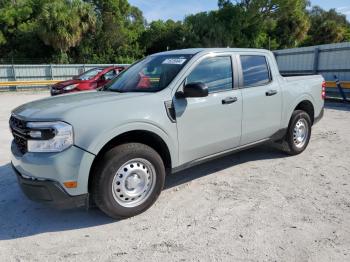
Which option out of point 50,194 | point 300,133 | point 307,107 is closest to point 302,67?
point 307,107

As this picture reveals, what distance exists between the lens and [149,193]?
12.1 ft

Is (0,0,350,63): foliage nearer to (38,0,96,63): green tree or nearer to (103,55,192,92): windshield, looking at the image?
(38,0,96,63): green tree

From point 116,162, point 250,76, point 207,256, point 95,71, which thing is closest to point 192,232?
point 207,256

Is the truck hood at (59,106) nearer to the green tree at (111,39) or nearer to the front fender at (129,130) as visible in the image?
the front fender at (129,130)

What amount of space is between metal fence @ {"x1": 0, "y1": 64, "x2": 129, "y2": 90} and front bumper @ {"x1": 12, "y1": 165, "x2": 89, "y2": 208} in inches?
757

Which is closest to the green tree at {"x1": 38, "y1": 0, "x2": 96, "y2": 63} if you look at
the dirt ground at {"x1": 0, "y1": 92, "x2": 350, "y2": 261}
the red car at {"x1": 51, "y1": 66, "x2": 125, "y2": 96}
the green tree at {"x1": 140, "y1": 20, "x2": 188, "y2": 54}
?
the green tree at {"x1": 140, "y1": 20, "x2": 188, "y2": 54}

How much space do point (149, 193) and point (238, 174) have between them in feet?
5.54

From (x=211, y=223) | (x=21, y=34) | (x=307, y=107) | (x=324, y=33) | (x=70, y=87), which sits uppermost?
(x=324, y=33)

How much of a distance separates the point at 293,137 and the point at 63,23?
22831 millimetres

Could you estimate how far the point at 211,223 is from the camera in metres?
3.46

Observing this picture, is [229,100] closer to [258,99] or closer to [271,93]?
[258,99]

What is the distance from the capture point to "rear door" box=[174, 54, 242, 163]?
3877 mm

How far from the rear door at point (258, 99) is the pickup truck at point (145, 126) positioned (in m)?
0.02

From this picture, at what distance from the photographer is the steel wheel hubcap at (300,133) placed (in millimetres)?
5566
